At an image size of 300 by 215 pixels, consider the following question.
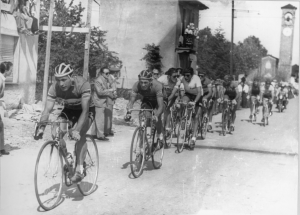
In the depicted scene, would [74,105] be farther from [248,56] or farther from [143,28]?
[248,56]

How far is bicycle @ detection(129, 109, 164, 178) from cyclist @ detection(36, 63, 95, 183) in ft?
2.61

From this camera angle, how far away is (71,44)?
597 cm

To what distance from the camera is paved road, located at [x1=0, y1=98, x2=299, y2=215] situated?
5473mm

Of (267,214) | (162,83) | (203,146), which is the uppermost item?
(162,83)

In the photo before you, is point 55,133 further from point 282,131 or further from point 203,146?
point 282,131

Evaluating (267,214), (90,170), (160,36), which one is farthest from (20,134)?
(267,214)

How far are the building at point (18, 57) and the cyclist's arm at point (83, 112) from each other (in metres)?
1.35

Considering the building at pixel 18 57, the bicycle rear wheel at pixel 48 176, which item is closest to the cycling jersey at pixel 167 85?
the building at pixel 18 57

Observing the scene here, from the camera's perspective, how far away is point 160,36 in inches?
235

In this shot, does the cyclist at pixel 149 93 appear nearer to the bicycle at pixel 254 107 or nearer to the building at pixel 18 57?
the bicycle at pixel 254 107

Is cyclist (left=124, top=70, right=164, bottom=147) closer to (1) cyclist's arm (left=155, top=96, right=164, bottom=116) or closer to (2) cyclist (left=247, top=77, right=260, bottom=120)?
(1) cyclist's arm (left=155, top=96, right=164, bottom=116)

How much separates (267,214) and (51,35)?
4.16 metres

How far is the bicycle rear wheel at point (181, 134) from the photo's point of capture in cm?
684

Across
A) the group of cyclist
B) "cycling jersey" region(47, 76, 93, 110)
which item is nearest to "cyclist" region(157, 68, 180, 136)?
the group of cyclist
